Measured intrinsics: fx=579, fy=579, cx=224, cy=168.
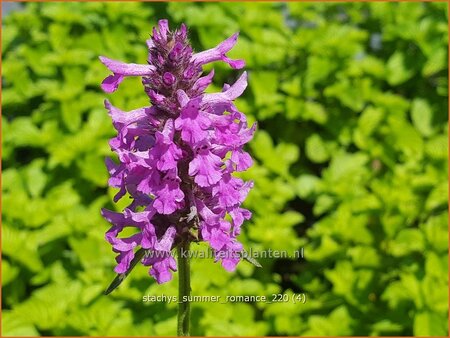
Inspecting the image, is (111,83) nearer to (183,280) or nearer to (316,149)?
(183,280)

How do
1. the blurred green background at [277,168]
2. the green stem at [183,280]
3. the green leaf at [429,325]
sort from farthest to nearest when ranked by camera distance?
the blurred green background at [277,168]
the green leaf at [429,325]
the green stem at [183,280]

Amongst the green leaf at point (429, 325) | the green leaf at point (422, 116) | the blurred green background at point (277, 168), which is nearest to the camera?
the green leaf at point (429, 325)

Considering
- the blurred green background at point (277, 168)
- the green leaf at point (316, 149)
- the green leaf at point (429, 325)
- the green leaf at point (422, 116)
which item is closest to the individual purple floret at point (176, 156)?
the blurred green background at point (277, 168)

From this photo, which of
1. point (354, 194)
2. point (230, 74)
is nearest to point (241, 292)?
point (354, 194)

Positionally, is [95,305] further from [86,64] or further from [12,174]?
[86,64]

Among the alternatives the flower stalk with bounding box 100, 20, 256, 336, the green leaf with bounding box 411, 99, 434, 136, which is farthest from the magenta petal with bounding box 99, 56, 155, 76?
the green leaf with bounding box 411, 99, 434, 136

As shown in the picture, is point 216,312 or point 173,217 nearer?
point 173,217

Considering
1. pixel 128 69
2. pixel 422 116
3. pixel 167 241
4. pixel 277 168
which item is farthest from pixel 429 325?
pixel 128 69

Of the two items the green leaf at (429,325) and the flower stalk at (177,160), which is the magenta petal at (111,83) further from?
the green leaf at (429,325)
